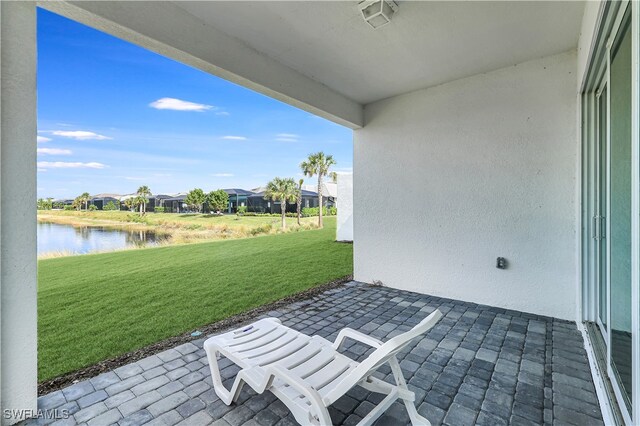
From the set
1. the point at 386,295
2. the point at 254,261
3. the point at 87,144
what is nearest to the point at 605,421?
the point at 386,295

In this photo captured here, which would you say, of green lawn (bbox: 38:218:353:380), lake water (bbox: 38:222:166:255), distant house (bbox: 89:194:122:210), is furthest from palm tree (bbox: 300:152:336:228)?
distant house (bbox: 89:194:122:210)

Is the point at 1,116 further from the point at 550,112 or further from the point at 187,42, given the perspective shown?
the point at 550,112

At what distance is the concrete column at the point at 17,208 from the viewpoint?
6.00 feet

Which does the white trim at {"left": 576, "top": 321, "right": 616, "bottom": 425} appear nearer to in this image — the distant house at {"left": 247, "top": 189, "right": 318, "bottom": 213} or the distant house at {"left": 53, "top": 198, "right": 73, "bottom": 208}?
the distant house at {"left": 53, "top": 198, "right": 73, "bottom": 208}

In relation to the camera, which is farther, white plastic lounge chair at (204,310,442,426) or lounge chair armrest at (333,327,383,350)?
lounge chair armrest at (333,327,383,350)

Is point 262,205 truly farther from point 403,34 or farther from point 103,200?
point 403,34

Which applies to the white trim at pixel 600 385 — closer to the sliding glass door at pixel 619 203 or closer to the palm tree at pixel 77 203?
the sliding glass door at pixel 619 203

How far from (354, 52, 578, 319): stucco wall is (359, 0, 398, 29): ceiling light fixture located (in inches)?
86.1

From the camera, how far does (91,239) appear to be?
9703 mm

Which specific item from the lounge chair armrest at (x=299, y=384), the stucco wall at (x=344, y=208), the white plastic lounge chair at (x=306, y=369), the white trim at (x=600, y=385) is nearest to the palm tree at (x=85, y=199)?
the stucco wall at (x=344, y=208)

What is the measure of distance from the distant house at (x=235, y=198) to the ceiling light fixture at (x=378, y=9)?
1570cm

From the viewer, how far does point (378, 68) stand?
4.05 metres

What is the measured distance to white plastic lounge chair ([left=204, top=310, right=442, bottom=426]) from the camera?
5.10 ft

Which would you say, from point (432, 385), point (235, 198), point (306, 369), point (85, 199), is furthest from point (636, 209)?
point (235, 198)
